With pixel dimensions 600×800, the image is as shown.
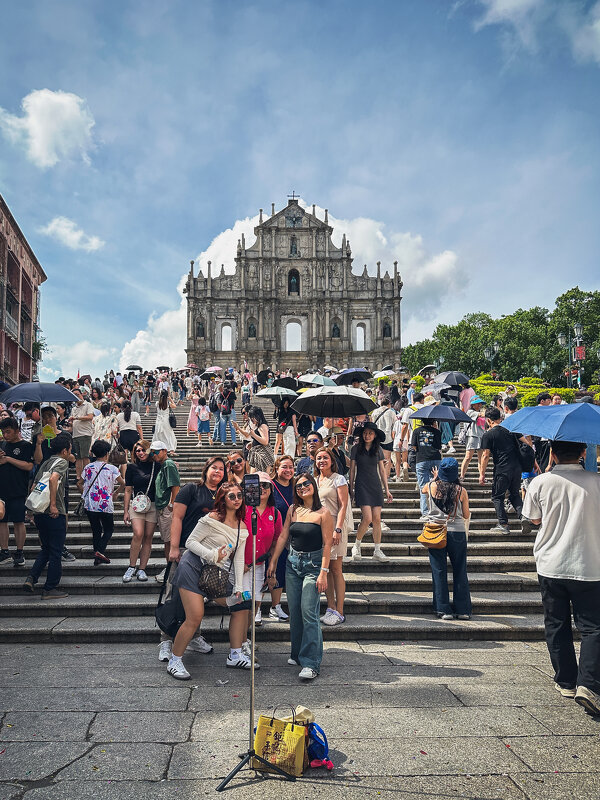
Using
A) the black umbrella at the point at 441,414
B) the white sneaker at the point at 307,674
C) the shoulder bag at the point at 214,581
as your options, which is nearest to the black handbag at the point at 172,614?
the shoulder bag at the point at 214,581

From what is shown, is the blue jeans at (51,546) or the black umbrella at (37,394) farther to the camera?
the black umbrella at (37,394)

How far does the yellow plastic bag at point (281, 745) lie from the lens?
11.8 feet

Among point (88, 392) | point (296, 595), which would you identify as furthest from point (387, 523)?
point (88, 392)

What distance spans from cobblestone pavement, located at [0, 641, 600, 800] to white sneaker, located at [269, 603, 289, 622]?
639mm

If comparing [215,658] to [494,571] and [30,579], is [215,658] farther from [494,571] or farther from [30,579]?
[494,571]

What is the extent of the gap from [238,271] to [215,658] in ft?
200

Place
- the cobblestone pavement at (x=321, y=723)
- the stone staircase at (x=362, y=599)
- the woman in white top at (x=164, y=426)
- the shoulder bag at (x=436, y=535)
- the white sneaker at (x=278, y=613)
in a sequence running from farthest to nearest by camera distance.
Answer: the woman in white top at (x=164, y=426), the white sneaker at (x=278, y=613), the shoulder bag at (x=436, y=535), the stone staircase at (x=362, y=599), the cobblestone pavement at (x=321, y=723)

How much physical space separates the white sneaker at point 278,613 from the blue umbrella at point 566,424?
130 inches

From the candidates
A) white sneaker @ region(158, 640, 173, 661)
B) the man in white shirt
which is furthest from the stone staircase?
the man in white shirt

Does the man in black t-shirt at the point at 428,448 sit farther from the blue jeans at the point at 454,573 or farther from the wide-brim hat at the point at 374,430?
the blue jeans at the point at 454,573

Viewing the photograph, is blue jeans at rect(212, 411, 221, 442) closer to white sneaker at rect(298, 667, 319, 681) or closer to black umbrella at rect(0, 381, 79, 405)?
black umbrella at rect(0, 381, 79, 405)

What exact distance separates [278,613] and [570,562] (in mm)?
3282

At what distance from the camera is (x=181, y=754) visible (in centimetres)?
387

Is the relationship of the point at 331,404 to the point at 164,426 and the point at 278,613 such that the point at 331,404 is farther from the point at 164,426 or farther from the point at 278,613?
the point at 164,426
